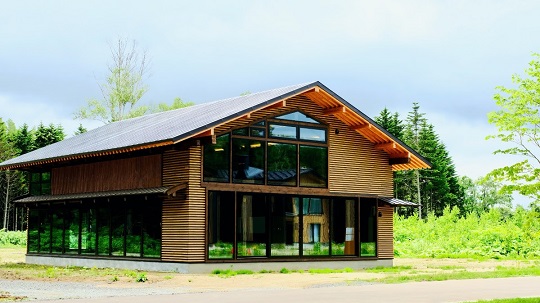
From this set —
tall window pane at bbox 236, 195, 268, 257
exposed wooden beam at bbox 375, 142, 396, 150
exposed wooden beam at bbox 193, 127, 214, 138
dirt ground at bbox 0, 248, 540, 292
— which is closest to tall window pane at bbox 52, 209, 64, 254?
dirt ground at bbox 0, 248, 540, 292

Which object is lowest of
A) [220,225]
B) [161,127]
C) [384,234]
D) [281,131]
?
[384,234]

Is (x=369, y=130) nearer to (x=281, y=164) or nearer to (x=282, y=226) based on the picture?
(x=281, y=164)

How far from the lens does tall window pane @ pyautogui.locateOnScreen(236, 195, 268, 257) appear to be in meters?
25.8

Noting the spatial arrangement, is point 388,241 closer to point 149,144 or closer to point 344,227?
point 344,227

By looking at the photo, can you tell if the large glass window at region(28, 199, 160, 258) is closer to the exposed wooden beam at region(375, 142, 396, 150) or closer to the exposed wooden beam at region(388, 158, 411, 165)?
the exposed wooden beam at region(375, 142, 396, 150)

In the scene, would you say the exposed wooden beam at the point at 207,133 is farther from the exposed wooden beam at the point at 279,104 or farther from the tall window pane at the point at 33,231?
the tall window pane at the point at 33,231

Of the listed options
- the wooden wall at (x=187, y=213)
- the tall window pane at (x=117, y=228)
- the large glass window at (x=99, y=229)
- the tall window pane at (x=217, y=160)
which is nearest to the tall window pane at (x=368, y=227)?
the tall window pane at (x=217, y=160)

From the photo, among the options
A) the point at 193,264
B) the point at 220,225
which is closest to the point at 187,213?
the point at 220,225

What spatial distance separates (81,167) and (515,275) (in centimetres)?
1574

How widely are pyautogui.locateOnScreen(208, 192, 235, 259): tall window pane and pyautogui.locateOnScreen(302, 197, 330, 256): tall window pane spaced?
10.4ft

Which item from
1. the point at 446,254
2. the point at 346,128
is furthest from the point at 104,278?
the point at 446,254

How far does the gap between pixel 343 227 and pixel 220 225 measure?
5.53m

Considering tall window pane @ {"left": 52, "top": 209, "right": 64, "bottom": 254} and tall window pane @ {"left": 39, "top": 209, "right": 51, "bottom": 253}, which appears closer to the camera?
tall window pane @ {"left": 52, "top": 209, "right": 64, "bottom": 254}

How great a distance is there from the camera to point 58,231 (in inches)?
1217
